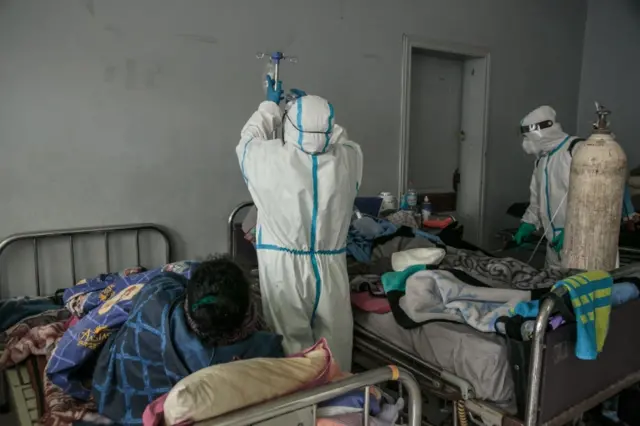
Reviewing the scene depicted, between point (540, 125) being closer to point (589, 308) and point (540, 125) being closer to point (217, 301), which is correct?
point (589, 308)

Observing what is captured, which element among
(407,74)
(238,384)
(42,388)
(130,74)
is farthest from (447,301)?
(407,74)

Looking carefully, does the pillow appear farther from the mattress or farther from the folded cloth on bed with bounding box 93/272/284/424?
the mattress

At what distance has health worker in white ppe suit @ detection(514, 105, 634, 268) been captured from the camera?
3252 millimetres

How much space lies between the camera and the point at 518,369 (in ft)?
5.98

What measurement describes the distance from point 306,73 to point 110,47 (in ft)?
4.25

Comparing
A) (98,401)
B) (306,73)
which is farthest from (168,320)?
(306,73)

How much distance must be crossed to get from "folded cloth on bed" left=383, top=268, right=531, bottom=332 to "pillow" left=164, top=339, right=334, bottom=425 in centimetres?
75

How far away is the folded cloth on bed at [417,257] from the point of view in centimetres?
255

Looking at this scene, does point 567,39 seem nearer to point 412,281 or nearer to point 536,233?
point 536,233

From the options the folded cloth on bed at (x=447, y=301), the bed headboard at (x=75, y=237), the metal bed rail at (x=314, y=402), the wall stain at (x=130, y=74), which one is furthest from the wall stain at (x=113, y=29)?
the metal bed rail at (x=314, y=402)

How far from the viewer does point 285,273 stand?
2.24 m

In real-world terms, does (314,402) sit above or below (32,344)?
above

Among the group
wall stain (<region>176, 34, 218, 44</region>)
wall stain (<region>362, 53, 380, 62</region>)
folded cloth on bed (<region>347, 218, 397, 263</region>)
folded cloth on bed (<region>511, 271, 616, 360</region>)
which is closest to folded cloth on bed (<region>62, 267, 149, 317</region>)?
folded cloth on bed (<region>347, 218, 397, 263</region>)

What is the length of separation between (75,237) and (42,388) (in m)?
1.07
